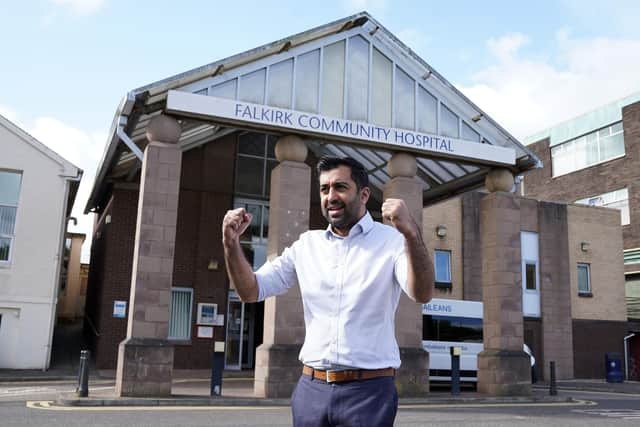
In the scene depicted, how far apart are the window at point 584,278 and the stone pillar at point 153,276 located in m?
19.9

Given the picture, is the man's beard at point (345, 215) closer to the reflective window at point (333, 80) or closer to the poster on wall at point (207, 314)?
the reflective window at point (333, 80)

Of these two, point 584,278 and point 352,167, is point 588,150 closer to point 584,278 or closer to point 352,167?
point 584,278

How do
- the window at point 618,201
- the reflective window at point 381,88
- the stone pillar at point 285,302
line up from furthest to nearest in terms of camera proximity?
the window at point 618,201 → the reflective window at point 381,88 → the stone pillar at point 285,302

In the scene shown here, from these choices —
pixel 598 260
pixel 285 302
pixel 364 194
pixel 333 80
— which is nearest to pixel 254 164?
pixel 333 80

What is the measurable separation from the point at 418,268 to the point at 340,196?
0.57 m

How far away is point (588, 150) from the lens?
120 ft

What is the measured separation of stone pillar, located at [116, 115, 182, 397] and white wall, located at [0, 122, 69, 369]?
8346 millimetres

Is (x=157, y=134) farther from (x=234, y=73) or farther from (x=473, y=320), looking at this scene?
(x=473, y=320)

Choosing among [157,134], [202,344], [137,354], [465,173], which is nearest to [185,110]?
[157,134]

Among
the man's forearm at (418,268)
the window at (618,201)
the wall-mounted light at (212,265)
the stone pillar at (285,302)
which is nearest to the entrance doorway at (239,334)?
the wall-mounted light at (212,265)

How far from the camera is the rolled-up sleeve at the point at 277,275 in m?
3.44

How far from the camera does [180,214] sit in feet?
71.7

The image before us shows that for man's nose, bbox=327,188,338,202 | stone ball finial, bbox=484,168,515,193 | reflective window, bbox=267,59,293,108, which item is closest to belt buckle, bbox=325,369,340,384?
man's nose, bbox=327,188,338,202

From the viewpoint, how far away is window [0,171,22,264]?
20.1 m
